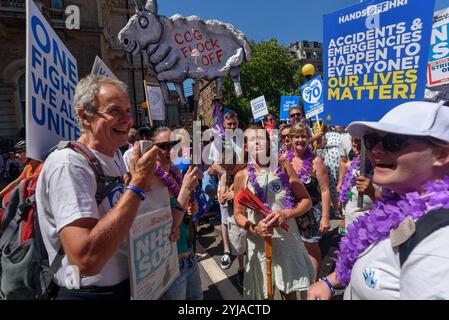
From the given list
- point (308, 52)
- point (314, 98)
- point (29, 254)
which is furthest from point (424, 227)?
point (308, 52)

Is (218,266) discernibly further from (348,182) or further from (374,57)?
(374,57)

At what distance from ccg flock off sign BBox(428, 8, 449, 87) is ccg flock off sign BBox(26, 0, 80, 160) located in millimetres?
5033

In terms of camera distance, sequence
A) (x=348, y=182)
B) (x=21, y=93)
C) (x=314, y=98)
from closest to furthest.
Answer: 1. (x=348, y=182)
2. (x=314, y=98)
3. (x=21, y=93)

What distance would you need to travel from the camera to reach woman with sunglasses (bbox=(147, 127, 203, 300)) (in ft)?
6.30

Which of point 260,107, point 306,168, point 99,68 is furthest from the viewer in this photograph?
point 260,107

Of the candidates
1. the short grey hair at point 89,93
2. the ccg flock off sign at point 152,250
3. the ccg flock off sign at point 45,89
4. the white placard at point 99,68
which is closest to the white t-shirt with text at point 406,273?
the ccg flock off sign at point 152,250

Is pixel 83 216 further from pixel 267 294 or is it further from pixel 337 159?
pixel 337 159

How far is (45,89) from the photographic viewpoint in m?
1.77

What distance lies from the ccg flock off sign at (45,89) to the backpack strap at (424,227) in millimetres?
1754

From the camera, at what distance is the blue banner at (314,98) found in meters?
6.27

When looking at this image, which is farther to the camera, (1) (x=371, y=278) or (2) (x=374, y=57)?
(2) (x=374, y=57)

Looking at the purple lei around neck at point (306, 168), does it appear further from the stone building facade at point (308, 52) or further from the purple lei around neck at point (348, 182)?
the stone building facade at point (308, 52)

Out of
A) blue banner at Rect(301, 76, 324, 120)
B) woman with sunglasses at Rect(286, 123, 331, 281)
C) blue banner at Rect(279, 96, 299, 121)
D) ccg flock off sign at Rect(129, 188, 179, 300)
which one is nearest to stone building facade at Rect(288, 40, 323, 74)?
blue banner at Rect(279, 96, 299, 121)

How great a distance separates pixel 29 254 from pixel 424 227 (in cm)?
162
